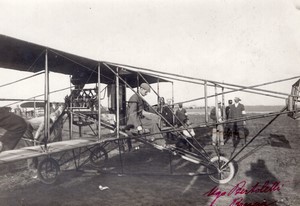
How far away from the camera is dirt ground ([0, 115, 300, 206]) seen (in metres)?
5.85

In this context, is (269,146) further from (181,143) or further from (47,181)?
(47,181)

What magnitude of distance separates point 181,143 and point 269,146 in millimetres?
4111

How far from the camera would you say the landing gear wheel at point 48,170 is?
711 centimetres

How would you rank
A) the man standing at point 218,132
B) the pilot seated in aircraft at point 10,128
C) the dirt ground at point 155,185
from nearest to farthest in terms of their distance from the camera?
the pilot seated in aircraft at point 10,128, the dirt ground at point 155,185, the man standing at point 218,132

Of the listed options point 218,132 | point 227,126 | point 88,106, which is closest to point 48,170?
point 88,106

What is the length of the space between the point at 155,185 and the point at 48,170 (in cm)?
297

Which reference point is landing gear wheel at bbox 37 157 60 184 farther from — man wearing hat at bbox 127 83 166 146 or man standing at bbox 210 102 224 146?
man standing at bbox 210 102 224 146

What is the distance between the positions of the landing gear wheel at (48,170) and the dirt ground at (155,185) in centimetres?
19

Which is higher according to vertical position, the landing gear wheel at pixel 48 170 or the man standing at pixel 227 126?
the man standing at pixel 227 126

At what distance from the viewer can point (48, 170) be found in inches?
288

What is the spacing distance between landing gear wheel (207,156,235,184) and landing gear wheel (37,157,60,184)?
427 centimetres

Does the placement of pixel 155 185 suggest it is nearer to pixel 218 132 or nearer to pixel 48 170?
pixel 218 132
